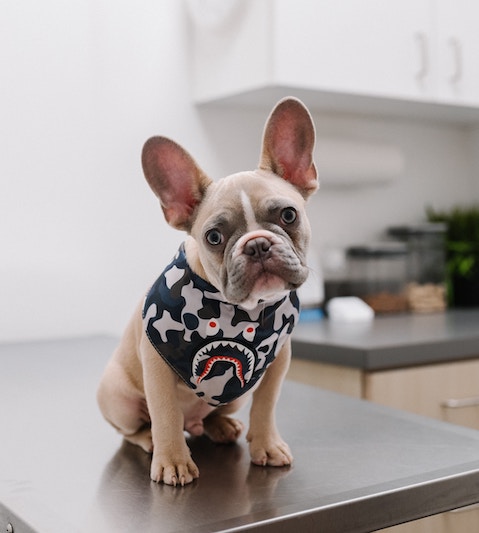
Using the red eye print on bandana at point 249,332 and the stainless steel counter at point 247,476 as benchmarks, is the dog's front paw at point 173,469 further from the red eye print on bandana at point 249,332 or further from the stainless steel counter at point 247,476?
the red eye print on bandana at point 249,332

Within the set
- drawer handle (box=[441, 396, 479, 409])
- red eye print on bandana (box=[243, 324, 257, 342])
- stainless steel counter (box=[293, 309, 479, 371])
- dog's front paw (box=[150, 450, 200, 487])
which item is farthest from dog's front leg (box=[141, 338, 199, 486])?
drawer handle (box=[441, 396, 479, 409])

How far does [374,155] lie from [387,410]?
52.7 inches

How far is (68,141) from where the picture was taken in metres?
1.95

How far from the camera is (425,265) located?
255 cm

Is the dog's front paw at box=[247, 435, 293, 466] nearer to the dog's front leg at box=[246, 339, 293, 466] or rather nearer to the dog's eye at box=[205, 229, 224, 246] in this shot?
the dog's front leg at box=[246, 339, 293, 466]

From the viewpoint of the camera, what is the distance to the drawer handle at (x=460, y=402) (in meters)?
1.83

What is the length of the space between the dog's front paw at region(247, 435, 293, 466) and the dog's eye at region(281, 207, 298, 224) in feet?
0.94

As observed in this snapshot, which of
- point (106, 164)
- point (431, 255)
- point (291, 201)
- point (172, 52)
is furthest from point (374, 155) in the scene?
point (291, 201)

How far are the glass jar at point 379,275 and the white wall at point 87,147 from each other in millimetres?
498

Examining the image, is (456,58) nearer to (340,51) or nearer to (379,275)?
(340,51)

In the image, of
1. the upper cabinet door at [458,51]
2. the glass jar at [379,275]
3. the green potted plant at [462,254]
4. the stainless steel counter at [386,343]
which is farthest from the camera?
the green potted plant at [462,254]

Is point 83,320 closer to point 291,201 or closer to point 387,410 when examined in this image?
point 387,410

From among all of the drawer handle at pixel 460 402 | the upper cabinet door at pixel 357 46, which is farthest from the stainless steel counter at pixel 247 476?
the upper cabinet door at pixel 357 46

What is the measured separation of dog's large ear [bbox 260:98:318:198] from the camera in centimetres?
86
